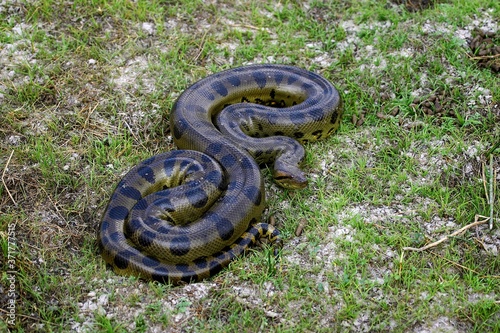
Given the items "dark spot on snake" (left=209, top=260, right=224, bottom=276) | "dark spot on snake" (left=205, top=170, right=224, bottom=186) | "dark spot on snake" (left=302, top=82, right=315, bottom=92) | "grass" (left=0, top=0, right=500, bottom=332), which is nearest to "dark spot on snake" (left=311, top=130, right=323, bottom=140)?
"grass" (left=0, top=0, right=500, bottom=332)

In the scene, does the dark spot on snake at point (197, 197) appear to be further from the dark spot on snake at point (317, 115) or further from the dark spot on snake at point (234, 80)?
the dark spot on snake at point (234, 80)

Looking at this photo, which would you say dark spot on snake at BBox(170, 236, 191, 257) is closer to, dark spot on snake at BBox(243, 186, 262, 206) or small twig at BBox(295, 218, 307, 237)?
dark spot on snake at BBox(243, 186, 262, 206)

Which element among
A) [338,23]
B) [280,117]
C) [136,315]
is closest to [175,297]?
[136,315]

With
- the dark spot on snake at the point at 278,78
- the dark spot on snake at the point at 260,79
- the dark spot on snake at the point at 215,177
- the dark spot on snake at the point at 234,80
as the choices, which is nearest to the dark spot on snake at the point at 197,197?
the dark spot on snake at the point at 215,177

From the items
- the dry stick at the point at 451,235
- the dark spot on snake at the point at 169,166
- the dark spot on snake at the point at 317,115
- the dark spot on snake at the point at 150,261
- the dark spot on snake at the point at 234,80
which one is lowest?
the dark spot on snake at the point at 150,261

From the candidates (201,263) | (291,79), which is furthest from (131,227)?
(291,79)
